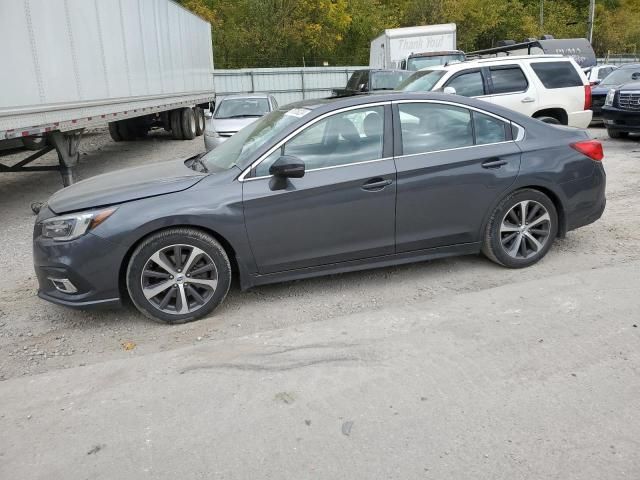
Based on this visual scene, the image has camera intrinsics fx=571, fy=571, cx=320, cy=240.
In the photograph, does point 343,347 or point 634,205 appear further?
point 634,205

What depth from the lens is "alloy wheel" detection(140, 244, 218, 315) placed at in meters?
4.11

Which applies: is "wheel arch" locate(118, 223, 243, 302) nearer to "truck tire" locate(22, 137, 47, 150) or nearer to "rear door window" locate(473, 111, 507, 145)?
"rear door window" locate(473, 111, 507, 145)

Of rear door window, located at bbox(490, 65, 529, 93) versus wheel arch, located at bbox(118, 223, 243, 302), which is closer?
wheel arch, located at bbox(118, 223, 243, 302)

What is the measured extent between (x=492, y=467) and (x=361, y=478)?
604 millimetres

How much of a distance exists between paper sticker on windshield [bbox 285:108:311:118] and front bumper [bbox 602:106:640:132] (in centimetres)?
991

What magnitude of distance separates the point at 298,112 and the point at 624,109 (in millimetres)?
10106

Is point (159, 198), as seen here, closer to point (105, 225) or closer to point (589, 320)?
point (105, 225)

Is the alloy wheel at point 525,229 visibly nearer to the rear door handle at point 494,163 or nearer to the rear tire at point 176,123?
the rear door handle at point 494,163

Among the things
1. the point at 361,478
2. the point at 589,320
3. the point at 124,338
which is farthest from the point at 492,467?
the point at 124,338

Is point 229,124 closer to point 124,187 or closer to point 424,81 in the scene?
point 424,81

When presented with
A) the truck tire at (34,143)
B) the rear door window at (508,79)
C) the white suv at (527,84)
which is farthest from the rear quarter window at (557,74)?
the truck tire at (34,143)

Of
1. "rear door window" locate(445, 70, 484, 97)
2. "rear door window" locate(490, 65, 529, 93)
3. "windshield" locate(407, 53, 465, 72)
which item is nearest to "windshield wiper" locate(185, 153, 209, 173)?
"rear door window" locate(445, 70, 484, 97)

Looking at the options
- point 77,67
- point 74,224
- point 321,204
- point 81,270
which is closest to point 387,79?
point 77,67

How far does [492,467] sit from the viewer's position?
2.61m
